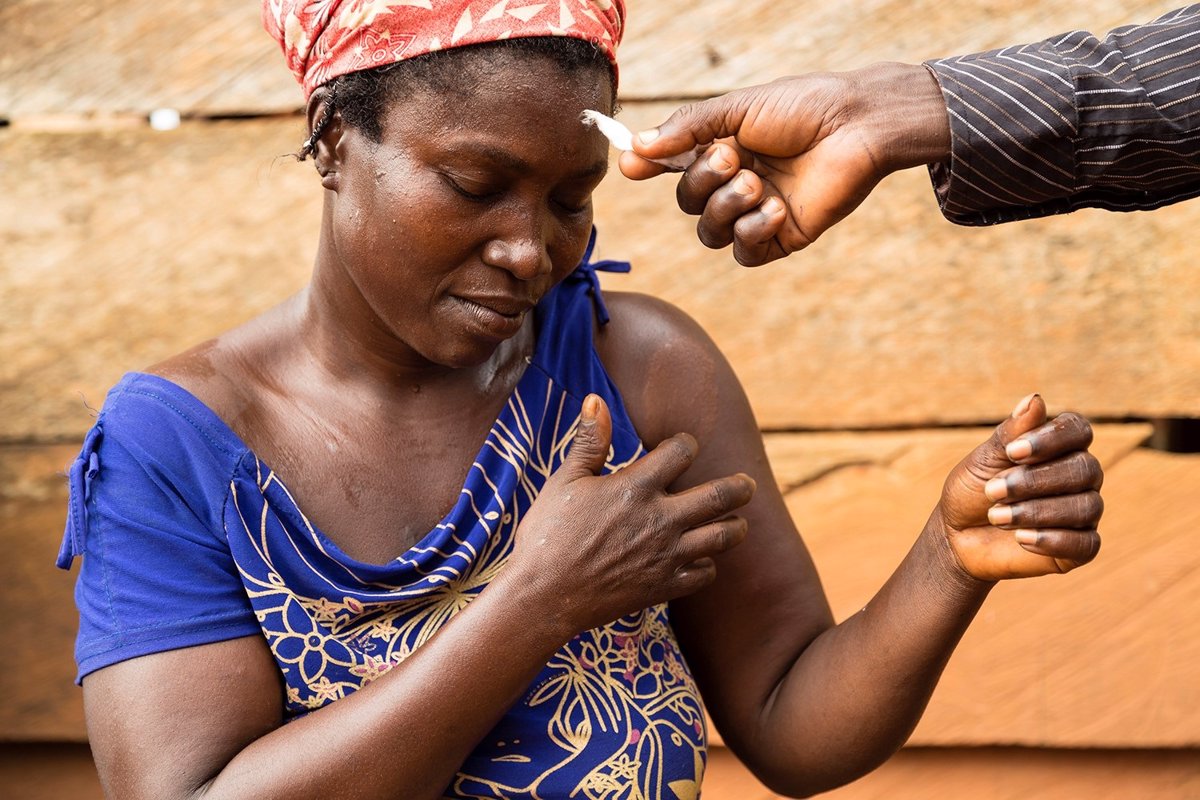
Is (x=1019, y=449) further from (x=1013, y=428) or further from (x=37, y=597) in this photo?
(x=37, y=597)

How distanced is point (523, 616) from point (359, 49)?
2.37ft

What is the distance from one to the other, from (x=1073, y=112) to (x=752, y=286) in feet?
3.87

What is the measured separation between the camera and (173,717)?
5.24 ft

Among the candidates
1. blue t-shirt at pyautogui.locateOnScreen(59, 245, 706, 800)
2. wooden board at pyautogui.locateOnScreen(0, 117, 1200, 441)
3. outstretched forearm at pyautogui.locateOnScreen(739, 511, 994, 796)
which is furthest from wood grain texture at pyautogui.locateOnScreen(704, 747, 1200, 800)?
blue t-shirt at pyautogui.locateOnScreen(59, 245, 706, 800)

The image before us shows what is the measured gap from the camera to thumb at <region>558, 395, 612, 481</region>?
168 centimetres

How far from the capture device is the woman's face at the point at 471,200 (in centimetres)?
158

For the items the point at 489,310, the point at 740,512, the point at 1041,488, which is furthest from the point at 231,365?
the point at 1041,488

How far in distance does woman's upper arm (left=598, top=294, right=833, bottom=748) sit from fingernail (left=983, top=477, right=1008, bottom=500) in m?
0.48

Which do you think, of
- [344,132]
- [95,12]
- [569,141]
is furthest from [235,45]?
[569,141]

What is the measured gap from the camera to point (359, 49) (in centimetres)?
164

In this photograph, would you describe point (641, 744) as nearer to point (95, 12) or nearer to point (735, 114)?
point (735, 114)

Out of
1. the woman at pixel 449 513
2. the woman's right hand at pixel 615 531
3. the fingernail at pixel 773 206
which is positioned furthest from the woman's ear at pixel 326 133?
the fingernail at pixel 773 206

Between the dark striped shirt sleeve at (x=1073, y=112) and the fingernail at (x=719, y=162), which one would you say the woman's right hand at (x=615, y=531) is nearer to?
the fingernail at (x=719, y=162)

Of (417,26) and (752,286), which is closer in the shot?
(417,26)
